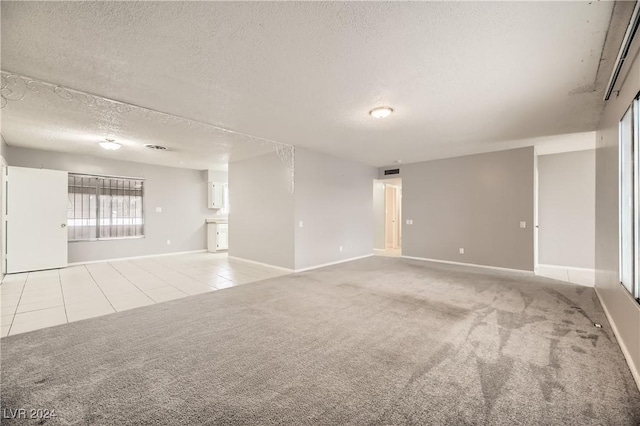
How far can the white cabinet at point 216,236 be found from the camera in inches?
331

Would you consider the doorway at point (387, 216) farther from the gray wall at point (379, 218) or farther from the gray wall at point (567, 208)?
the gray wall at point (567, 208)

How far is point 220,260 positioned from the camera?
6949 millimetres

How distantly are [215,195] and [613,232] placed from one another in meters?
8.82

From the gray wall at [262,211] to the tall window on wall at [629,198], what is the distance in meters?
4.62

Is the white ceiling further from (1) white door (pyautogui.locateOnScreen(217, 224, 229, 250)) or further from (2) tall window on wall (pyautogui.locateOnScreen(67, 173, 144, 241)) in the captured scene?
(1) white door (pyautogui.locateOnScreen(217, 224, 229, 250))

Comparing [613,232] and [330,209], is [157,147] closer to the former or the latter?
[330,209]

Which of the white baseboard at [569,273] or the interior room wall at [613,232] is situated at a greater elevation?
the interior room wall at [613,232]

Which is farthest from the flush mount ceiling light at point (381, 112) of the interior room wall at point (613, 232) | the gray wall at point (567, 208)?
the gray wall at point (567, 208)

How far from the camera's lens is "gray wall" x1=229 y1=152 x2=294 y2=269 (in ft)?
18.6

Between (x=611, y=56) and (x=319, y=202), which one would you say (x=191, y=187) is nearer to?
(x=319, y=202)

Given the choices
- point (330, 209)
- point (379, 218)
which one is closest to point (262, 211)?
point (330, 209)

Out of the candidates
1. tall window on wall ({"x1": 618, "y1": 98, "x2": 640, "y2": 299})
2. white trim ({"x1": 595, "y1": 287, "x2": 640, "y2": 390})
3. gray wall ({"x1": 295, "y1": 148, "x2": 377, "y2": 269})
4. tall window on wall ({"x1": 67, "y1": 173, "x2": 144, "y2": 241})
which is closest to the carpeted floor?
white trim ({"x1": 595, "y1": 287, "x2": 640, "y2": 390})

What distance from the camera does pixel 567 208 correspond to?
229 inches

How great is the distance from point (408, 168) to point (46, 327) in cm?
752
